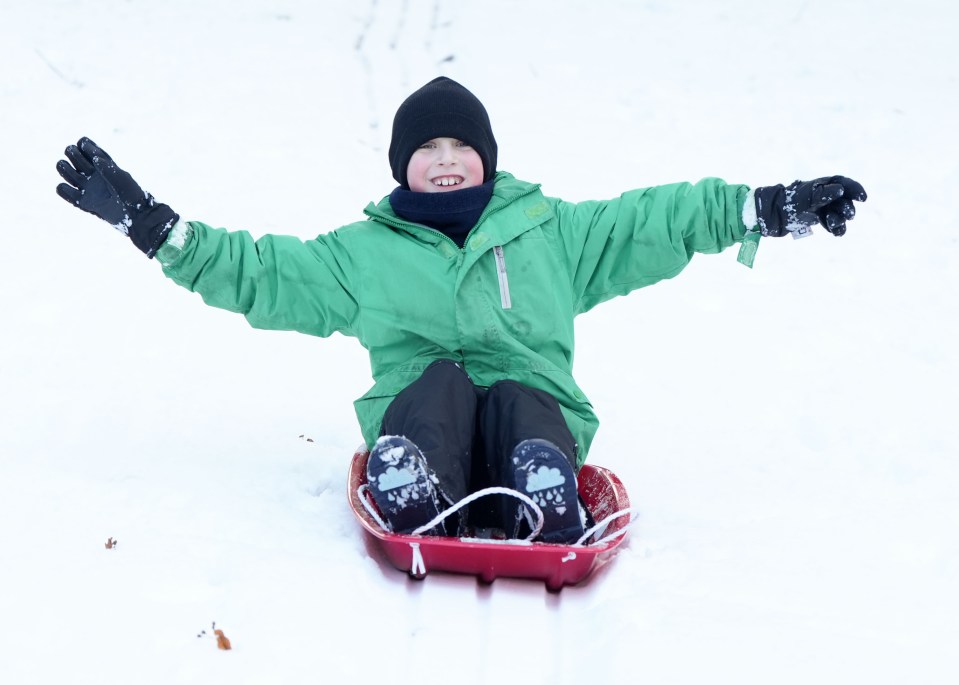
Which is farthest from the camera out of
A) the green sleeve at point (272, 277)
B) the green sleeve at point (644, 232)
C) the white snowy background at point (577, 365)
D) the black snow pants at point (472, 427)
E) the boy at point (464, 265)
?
the green sleeve at point (644, 232)

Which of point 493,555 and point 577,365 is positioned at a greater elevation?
point 577,365

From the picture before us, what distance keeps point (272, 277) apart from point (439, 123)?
0.63 metres

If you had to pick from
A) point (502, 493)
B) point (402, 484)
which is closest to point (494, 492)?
point (502, 493)

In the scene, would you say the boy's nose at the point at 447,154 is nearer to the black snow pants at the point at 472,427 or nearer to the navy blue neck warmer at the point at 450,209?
the navy blue neck warmer at the point at 450,209

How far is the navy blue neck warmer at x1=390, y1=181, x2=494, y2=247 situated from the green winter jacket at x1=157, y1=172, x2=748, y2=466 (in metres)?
0.03

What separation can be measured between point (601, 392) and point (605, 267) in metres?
0.92

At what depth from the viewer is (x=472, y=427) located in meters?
2.22

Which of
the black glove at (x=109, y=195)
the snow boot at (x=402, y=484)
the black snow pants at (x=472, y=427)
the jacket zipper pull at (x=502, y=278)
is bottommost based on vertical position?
the snow boot at (x=402, y=484)

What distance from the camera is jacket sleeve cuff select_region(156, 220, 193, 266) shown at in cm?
233

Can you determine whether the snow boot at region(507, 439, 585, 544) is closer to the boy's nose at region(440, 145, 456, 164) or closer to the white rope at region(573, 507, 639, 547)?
the white rope at region(573, 507, 639, 547)

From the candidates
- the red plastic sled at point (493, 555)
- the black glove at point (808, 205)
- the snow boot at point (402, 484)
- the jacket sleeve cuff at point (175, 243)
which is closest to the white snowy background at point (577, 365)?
the red plastic sled at point (493, 555)

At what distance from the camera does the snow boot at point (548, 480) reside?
77.2 inches

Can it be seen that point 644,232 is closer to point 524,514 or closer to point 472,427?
point 472,427

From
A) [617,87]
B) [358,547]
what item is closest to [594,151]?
[617,87]
